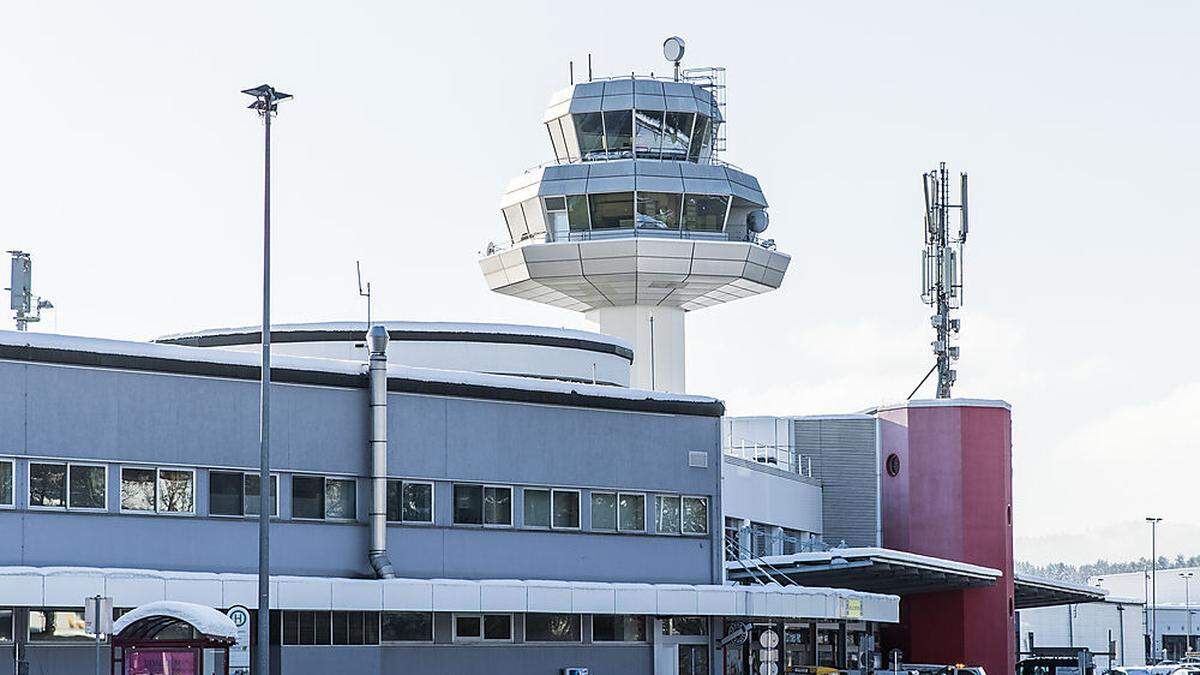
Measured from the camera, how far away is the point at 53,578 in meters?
34.6

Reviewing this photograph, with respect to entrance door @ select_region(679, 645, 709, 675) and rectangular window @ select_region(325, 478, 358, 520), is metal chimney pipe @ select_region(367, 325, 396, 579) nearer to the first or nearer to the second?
rectangular window @ select_region(325, 478, 358, 520)

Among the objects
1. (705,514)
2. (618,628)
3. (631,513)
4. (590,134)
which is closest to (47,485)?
(618,628)

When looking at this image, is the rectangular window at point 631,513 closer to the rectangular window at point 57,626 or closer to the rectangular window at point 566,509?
the rectangular window at point 566,509

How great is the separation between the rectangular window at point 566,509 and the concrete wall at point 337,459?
175 mm

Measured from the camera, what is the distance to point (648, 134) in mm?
67938

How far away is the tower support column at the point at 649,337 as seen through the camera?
2776 inches

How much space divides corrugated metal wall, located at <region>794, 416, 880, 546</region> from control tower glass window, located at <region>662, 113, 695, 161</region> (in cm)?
1002

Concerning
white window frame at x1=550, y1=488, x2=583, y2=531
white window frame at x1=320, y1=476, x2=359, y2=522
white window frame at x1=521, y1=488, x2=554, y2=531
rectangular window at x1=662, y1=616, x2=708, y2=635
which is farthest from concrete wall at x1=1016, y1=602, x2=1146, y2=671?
white window frame at x1=320, y1=476, x2=359, y2=522

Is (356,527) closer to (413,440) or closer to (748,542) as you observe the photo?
(413,440)

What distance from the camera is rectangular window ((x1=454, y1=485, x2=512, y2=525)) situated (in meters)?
42.5

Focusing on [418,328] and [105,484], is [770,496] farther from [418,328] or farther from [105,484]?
[105,484]

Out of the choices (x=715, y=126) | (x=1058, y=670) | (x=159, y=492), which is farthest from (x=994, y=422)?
(x=159, y=492)

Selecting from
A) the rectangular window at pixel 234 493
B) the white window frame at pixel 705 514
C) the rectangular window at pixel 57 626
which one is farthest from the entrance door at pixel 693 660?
the rectangular window at pixel 57 626

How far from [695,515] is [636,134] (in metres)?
24.0
